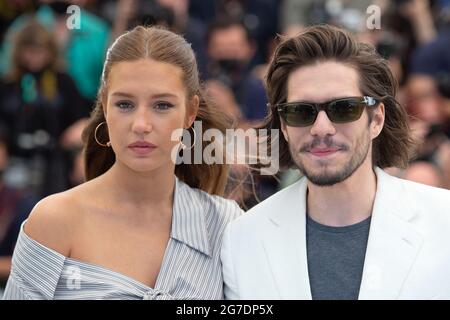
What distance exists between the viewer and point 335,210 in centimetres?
399

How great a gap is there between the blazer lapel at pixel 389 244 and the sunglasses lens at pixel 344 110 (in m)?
0.29

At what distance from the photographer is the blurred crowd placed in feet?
23.1

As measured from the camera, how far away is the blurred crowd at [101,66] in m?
7.04

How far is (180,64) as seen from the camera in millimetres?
4230

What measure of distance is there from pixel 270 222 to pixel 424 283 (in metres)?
0.61

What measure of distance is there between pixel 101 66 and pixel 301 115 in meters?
3.87

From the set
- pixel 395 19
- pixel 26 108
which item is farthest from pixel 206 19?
pixel 26 108

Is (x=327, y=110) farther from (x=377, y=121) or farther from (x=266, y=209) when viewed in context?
(x=266, y=209)

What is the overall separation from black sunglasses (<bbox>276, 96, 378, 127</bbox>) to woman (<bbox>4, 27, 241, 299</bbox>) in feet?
1.53

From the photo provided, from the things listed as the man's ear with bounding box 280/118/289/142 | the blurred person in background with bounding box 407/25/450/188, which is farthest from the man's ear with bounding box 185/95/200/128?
the blurred person in background with bounding box 407/25/450/188

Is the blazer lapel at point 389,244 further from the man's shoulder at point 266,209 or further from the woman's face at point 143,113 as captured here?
the woman's face at point 143,113

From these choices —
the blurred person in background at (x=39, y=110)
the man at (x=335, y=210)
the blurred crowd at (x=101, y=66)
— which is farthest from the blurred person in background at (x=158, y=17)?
the man at (x=335, y=210)

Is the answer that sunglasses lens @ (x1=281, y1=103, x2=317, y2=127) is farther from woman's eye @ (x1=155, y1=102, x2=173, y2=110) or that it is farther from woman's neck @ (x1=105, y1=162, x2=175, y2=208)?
woman's neck @ (x1=105, y1=162, x2=175, y2=208)

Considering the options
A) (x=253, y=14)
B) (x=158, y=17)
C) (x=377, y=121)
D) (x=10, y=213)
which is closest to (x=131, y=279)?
(x=377, y=121)
